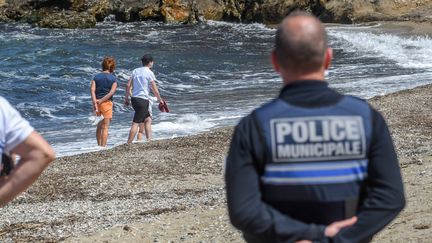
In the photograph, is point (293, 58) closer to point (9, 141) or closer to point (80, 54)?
point (9, 141)

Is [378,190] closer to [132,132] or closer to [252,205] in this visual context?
[252,205]

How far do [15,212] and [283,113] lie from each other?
6.55 m

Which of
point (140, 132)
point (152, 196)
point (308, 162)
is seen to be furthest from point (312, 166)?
point (140, 132)

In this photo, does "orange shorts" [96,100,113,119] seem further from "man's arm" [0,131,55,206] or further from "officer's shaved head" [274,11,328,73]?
"officer's shaved head" [274,11,328,73]

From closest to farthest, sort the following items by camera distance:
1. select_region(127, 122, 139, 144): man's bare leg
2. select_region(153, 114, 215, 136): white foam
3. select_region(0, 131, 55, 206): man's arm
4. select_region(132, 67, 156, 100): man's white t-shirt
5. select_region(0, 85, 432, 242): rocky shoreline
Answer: select_region(0, 131, 55, 206): man's arm, select_region(0, 85, 432, 242): rocky shoreline, select_region(132, 67, 156, 100): man's white t-shirt, select_region(127, 122, 139, 144): man's bare leg, select_region(153, 114, 215, 136): white foam

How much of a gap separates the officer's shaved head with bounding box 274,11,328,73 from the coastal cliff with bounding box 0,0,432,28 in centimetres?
3633

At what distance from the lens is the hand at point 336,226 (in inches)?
124

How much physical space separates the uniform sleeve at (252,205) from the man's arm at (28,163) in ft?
2.37

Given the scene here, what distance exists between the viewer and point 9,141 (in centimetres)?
335

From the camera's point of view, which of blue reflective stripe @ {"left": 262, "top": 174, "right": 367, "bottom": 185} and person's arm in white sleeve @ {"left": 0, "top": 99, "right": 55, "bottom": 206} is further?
person's arm in white sleeve @ {"left": 0, "top": 99, "right": 55, "bottom": 206}

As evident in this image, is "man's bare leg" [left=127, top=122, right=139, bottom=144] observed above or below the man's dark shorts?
below

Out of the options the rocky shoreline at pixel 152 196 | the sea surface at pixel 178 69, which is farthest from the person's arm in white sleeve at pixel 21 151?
the sea surface at pixel 178 69

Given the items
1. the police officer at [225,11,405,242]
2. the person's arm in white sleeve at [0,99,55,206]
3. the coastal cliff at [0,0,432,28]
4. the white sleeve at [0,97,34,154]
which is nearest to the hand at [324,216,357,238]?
the police officer at [225,11,405,242]

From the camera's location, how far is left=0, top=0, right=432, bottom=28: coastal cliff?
39688 millimetres
